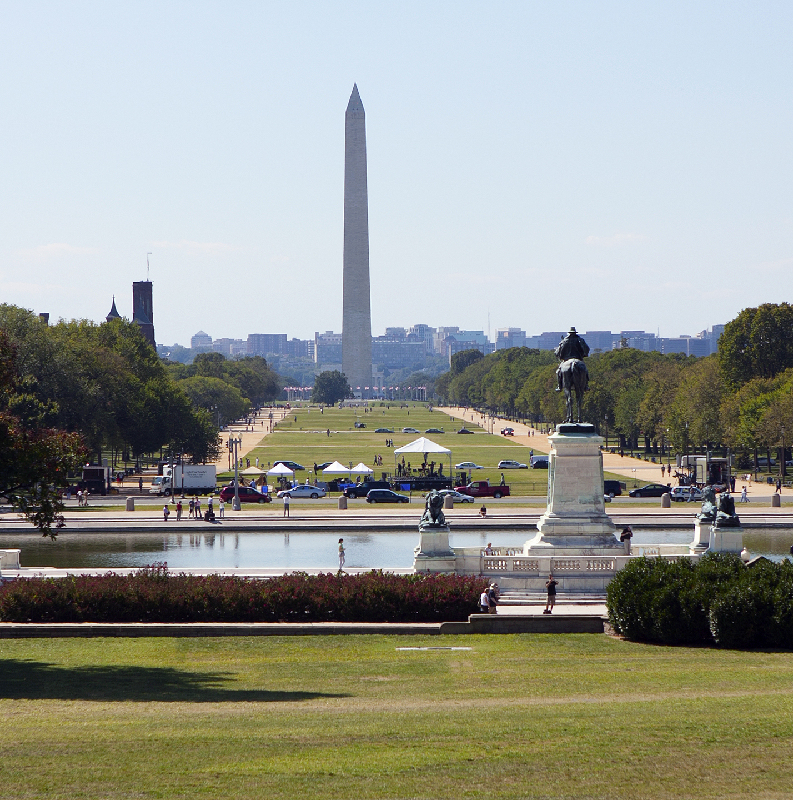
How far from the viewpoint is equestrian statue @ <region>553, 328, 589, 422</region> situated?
33.5m

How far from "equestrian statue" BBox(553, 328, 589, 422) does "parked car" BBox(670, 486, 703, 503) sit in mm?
26333

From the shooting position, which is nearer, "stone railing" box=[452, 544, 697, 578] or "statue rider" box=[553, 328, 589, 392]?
"stone railing" box=[452, 544, 697, 578]

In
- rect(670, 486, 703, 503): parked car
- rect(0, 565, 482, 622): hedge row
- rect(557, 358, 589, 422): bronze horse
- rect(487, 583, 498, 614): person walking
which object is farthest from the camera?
rect(670, 486, 703, 503): parked car

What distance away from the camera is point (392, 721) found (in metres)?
15.3

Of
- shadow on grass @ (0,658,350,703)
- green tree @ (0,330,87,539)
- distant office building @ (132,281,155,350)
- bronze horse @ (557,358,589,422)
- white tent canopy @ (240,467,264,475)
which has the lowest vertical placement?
shadow on grass @ (0,658,350,703)

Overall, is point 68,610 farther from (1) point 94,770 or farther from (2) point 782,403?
(2) point 782,403

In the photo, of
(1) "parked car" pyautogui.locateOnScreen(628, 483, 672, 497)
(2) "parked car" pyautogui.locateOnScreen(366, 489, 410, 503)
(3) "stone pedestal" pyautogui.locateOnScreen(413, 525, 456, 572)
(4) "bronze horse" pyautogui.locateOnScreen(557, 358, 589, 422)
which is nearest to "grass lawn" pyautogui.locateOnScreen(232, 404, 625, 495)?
(1) "parked car" pyautogui.locateOnScreen(628, 483, 672, 497)

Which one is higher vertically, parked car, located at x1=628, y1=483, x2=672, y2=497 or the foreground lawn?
parked car, located at x1=628, y1=483, x2=672, y2=497

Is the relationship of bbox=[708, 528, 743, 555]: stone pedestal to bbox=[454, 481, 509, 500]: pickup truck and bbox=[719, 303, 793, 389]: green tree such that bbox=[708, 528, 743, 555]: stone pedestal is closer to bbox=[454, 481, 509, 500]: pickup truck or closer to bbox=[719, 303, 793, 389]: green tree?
bbox=[454, 481, 509, 500]: pickup truck

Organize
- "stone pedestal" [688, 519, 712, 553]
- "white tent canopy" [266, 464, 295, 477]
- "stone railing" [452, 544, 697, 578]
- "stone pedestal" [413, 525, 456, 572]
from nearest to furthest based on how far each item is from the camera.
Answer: "stone railing" [452, 544, 697, 578]
"stone pedestal" [413, 525, 456, 572]
"stone pedestal" [688, 519, 712, 553]
"white tent canopy" [266, 464, 295, 477]

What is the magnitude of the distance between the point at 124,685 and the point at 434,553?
1384 centimetres

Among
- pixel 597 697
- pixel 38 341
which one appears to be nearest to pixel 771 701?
pixel 597 697

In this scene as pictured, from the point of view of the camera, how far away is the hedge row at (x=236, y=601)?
24.7m

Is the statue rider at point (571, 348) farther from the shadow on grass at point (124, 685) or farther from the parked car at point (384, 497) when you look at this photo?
the parked car at point (384, 497)
